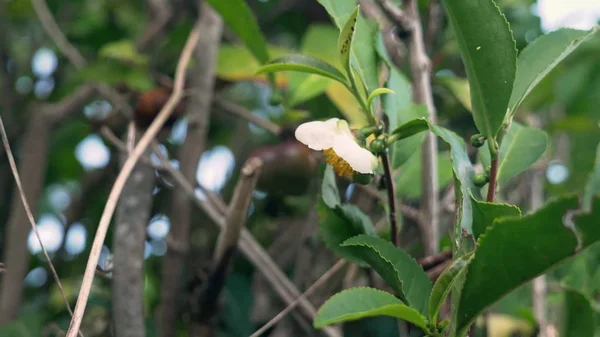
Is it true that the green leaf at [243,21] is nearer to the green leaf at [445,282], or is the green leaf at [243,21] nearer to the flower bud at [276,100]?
the flower bud at [276,100]

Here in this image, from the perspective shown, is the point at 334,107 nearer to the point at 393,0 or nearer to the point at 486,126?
the point at 393,0

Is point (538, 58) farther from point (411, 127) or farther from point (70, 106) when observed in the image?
point (70, 106)

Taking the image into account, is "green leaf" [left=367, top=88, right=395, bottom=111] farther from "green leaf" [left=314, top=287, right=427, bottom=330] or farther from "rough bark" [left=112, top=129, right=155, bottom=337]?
"rough bark" [left=112, top=129, right=155, bottom=337]

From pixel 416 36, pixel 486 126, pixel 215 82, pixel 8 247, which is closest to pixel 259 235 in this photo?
pixel 215 82

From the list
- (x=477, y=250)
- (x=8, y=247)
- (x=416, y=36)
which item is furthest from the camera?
(x=8, y=247)

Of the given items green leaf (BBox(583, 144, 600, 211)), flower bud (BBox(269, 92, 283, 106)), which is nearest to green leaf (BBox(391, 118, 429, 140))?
green leaf (BBox(583, 144, 600, 211))

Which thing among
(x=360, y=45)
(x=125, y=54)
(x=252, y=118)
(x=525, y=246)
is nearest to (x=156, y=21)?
(x=125, y=54)
